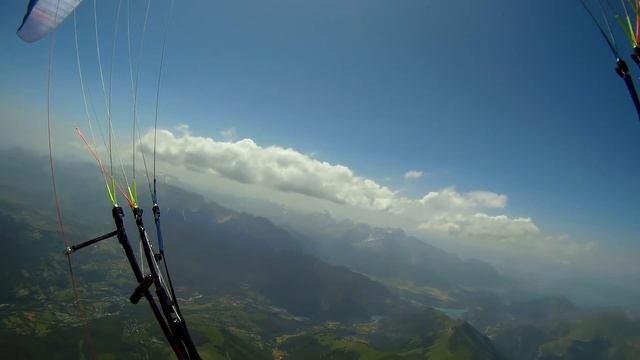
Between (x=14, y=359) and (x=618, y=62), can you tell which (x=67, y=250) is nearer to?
(x=618, y=62)

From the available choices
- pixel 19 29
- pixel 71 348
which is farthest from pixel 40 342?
pixel 19 29

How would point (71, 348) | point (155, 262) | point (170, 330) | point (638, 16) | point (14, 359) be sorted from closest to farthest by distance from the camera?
point (638, 16) → point (170, 330) → point (155, 262) → point (14, 359) → point (71, 348)

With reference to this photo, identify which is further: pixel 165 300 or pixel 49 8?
pixel 49 8

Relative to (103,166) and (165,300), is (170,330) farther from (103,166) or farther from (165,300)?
(103,166)

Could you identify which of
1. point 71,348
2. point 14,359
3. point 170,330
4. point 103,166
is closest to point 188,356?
point 170,330

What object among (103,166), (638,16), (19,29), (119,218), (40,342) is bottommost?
(40,342)

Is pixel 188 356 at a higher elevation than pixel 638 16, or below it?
below

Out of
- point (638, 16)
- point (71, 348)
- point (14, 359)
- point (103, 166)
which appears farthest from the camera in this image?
point (71, 348)
